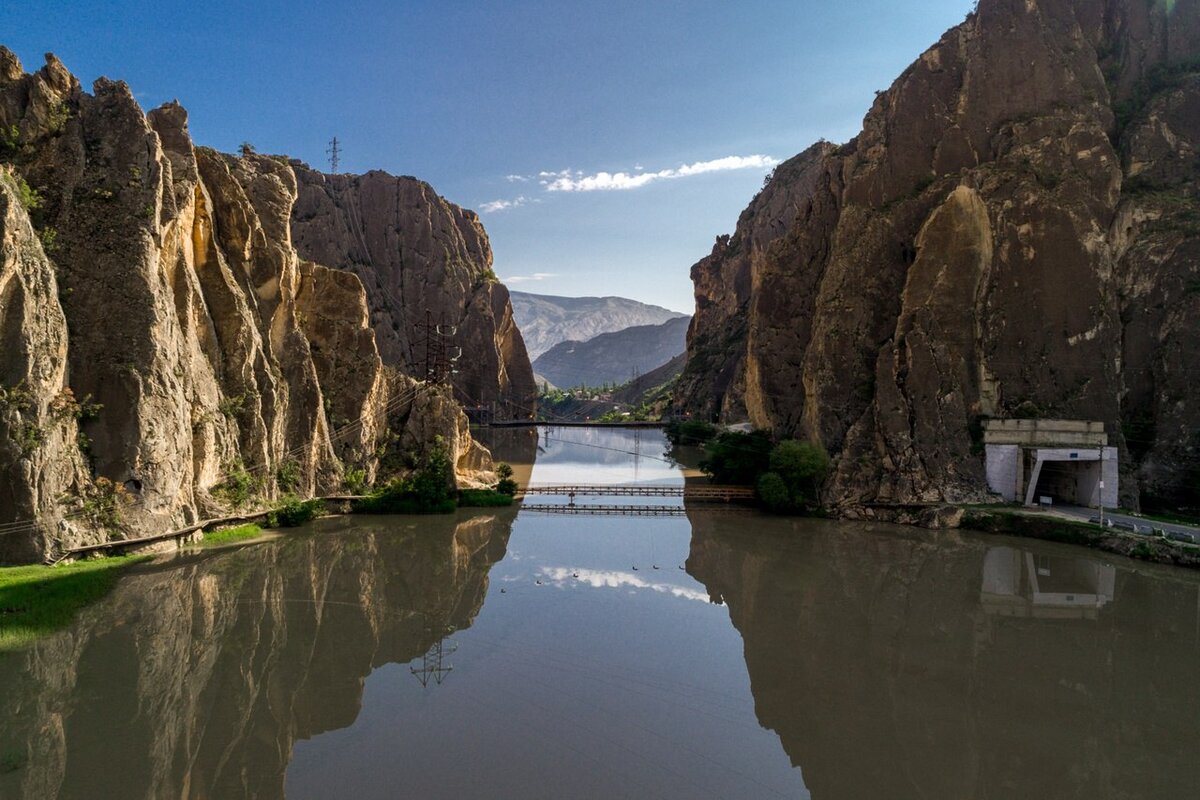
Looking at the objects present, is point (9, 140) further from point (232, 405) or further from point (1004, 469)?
point (1004, 469)

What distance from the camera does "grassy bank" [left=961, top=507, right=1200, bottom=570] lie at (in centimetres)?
2783

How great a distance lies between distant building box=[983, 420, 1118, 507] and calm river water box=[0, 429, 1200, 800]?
29.3ft

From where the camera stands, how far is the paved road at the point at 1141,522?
98.1 ft

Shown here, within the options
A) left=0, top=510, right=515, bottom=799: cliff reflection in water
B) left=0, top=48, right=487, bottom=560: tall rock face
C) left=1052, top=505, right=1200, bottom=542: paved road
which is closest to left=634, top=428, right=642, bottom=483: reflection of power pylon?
left=0, top=48, right=487, bottom=560: tall rock face

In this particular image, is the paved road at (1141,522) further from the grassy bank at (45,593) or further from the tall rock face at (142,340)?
the grassy bank at (45,593)

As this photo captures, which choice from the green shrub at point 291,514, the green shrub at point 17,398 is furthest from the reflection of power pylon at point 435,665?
the green shrub at point 291,514

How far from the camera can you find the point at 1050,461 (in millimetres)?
38281

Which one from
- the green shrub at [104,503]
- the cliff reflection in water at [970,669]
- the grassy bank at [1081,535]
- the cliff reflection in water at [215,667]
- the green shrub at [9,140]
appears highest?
the green shrub at [9,140]

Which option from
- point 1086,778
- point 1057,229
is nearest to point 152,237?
point 1086,778

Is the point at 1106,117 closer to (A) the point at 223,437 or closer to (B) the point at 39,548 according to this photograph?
(A) the point at 223,437

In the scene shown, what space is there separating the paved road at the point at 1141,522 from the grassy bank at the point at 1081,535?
4.30 feet

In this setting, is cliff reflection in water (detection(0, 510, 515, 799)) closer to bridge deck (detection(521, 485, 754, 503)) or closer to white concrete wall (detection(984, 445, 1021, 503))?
bridge deck (detection(521, 485, 754, 503))

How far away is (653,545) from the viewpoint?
33.2 metres

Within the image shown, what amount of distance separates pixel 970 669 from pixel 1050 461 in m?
26.0
